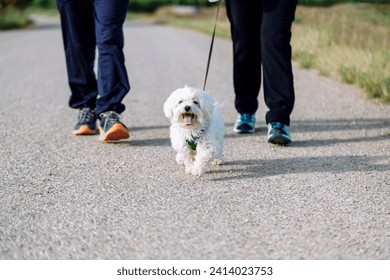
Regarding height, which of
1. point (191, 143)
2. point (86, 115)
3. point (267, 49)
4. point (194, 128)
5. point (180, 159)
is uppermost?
point (267, 49)

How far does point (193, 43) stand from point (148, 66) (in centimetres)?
599

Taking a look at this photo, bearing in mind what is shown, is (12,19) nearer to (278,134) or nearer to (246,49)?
(246,49)

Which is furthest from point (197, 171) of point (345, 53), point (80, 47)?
point (345, 53)

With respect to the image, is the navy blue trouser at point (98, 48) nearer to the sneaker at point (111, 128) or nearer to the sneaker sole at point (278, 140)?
the sneaker at point (111, 128)

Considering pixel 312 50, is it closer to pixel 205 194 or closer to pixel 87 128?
pixel 87 128


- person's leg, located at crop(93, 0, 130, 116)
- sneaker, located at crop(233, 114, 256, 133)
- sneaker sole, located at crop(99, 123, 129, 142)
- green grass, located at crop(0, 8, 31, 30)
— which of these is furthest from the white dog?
green grass, located at crop(0, 8, 31, 30)

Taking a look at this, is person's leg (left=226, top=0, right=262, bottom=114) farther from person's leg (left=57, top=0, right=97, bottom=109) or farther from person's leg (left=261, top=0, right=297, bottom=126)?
person's leg (left=57, top=0, right=97, bottom=109)

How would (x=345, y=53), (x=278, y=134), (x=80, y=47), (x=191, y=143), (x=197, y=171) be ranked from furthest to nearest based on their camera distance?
(x=345, y=53), (x=80, y=47), (x=278, y=134), (x=191, y=143), (x=197, y=171)

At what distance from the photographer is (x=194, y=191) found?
385cm

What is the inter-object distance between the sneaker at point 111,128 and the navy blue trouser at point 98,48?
56 millimetres

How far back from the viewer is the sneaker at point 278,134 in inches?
194

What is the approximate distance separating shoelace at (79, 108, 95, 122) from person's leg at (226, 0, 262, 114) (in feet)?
4.04

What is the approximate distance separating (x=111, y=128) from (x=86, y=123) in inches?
20.4
